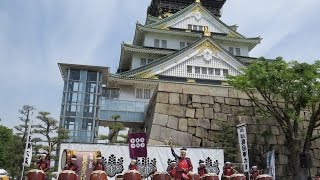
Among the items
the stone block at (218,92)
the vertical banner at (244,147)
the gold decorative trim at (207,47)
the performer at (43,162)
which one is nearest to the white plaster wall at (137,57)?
the gold decorative trim at (207,47)

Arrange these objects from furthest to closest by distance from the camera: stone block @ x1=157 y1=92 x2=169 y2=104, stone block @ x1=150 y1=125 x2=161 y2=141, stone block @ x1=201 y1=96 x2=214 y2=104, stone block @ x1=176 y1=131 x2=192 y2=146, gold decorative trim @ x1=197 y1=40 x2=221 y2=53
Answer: gold decorative trim @ x1=197 y1=40 x2=221 y2=53 < stone block @ x1=201 y1=96 x2=214 y2=104 < stone block @ x1=157 y1=92 x2=169 y2=104 < stone block @ x1=176 y1=131 x2=192 y2=146 < stone block @ x1=150 y1=125 x2=161 y2=141

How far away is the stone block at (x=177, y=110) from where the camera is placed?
19.8 meters

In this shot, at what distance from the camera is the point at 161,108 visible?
19.7m

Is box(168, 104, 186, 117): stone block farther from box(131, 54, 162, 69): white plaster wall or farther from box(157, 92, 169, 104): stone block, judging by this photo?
box(131, 54, 162, 69): white plaster wall

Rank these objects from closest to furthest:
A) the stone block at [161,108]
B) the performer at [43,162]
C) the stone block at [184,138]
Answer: the performer at [43,162], the stone block at [184,138], the stone block at [161,108]

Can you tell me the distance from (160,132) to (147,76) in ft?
22.4

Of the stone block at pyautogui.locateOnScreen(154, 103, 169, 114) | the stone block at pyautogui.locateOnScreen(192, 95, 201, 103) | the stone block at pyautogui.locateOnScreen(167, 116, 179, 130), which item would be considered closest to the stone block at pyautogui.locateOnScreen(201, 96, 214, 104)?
the stone block at pyautogui.locateOnScreen(192, 95, 201, 103)

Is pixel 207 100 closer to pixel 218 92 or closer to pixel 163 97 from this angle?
pixel 218 92

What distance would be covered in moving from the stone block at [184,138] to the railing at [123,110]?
4.51 meters

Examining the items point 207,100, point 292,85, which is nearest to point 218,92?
point 207,100

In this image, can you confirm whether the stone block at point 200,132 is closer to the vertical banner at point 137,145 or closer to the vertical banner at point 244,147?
the vertical banner at point 244,147

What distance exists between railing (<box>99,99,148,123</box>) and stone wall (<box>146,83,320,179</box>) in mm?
2837

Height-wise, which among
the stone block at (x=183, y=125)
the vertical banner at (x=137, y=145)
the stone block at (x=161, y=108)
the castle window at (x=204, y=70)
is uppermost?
the castle window at (x=204, y=70)

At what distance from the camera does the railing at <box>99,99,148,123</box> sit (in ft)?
76.0
